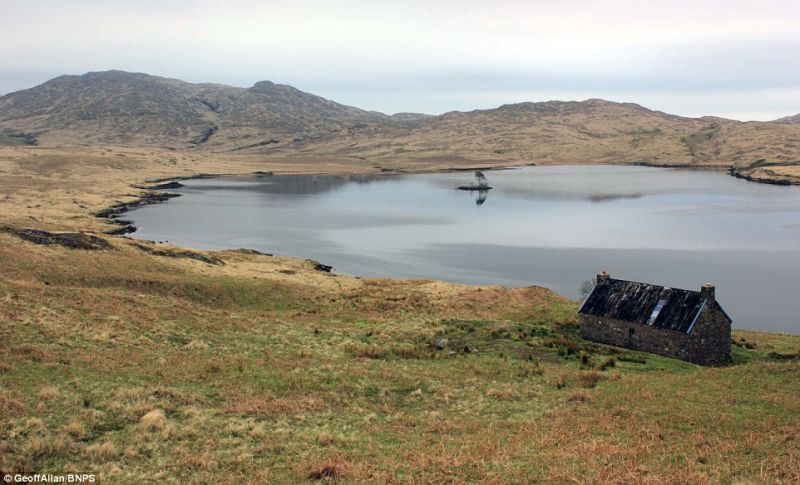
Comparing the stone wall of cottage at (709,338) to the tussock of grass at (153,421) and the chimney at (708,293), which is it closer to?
the chimney at (708,293)

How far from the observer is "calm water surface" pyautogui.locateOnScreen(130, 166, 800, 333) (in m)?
72.6

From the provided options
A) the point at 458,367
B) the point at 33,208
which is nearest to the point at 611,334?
the point at 458,367

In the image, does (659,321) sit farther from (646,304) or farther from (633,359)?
(633,359)

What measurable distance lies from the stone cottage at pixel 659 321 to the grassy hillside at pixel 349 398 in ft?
6.95

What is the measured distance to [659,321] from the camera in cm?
3925

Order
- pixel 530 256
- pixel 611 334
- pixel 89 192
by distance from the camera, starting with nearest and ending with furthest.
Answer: pixel 611 334 → pixel 530 256 → pixel 89 192

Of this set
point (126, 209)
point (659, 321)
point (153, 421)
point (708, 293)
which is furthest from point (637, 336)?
point (126, 209)

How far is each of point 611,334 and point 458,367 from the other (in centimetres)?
1616

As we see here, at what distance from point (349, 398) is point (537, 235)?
85797 millimetres

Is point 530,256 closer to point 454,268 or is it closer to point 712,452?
point 454,268

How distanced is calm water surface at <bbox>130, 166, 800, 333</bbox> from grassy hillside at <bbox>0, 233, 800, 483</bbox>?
99.5 feet

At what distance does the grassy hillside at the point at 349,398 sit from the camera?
52.6ft

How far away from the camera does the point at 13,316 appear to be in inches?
1104

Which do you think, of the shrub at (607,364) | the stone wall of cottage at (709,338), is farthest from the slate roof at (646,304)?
the shrub at (607,364)
